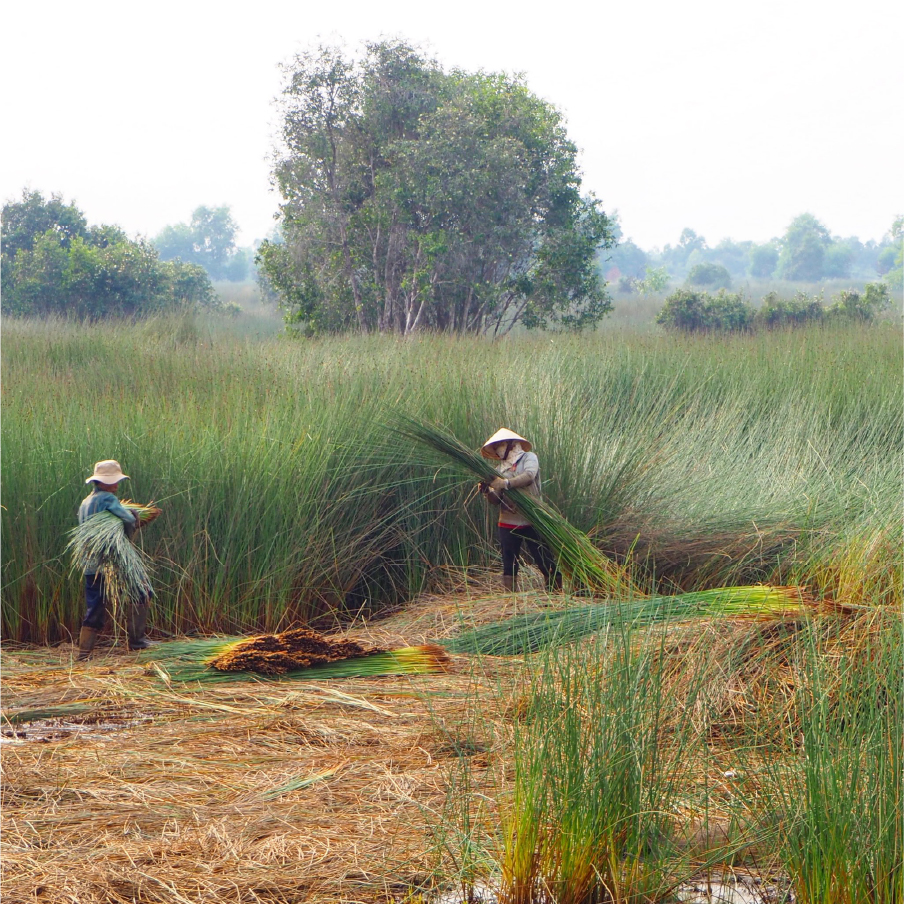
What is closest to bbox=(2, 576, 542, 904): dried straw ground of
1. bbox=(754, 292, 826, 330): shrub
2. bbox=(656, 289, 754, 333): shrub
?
bbox=(754, 292, 826, 330): shrub

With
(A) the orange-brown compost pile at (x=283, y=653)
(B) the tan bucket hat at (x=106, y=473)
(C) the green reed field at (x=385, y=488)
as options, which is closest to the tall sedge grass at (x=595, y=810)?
(A) the orange-brown compost pile at (x=283, y=653)

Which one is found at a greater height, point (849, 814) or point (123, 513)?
point (123, 513)

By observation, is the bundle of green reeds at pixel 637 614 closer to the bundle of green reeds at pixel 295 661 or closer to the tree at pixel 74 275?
the bundle of green reeds at pixel 295 661

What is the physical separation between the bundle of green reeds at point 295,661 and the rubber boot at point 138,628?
0.50 meters

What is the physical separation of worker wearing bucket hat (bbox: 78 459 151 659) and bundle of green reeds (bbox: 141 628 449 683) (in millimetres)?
514

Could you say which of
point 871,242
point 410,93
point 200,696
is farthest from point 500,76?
point 871,242

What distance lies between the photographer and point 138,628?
555 cm

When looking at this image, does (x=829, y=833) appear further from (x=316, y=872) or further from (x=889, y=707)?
(x=316, y=872)

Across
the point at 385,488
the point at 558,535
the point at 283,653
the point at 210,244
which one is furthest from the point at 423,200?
the point at 210,244

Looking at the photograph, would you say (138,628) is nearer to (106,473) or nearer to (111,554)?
(111,554)

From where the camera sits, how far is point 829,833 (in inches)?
89.4

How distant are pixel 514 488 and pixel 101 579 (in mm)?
2451

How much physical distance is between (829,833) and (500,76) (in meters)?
16.3

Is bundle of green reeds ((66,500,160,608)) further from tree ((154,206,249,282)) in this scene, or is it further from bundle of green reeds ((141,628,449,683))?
tree ((154,206,249,282))
